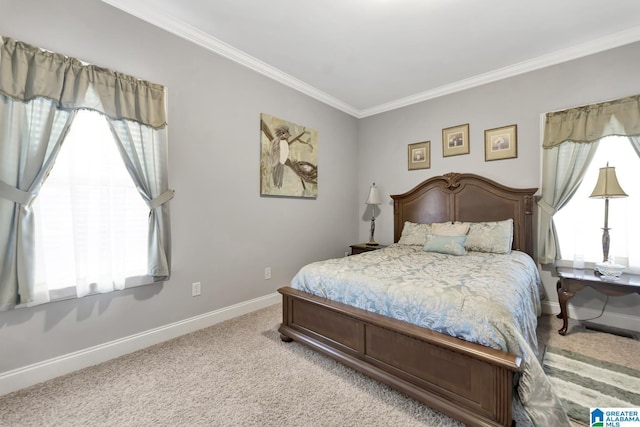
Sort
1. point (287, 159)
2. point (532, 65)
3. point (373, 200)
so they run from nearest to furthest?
point (532, 65)
point (287, 159)
point (373, 200)

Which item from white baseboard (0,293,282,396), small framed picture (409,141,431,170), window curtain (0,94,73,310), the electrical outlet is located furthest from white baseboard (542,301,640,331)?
window curtain (0,94,73,310)

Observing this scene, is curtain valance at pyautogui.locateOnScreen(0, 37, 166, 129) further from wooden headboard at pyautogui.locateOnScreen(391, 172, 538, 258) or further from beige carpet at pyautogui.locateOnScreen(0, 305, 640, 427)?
wooden headboard at pyautogui.locateOnScreen(391, 172, 538, 258)

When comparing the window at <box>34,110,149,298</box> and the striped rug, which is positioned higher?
the window at <box>34,110,149,298</box>

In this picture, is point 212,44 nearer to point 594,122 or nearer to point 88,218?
point 88,218

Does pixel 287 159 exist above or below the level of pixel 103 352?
above

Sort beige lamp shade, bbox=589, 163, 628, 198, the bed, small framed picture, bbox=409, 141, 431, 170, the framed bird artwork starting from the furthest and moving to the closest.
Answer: small framed picture, bbox=409, 141, 431, 170 → the framed bird artwork → beige lamp shade, bbox=589, 163, 628, 198 → the bed

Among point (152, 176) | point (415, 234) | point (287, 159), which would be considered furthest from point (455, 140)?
point (152, 176)

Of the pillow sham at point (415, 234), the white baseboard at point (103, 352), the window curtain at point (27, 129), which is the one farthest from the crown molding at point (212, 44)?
the white baseboard at point (103, 352)

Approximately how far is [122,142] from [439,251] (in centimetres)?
304

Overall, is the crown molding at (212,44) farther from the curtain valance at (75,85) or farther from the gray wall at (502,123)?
the gray wall at (502,123)

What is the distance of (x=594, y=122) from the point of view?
8.77ft

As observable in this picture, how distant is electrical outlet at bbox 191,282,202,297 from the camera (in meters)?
2.57

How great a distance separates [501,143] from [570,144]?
638 millimetres

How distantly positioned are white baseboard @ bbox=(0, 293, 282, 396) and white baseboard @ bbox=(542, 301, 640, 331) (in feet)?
11.2
